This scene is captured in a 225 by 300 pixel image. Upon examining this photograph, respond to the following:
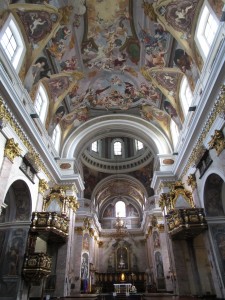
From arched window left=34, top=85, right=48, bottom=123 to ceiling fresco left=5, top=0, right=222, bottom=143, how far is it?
366mm

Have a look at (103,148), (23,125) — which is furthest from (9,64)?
(103,148)

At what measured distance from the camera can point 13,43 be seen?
10.5 metres

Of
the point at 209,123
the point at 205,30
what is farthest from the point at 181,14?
the point at 209,123

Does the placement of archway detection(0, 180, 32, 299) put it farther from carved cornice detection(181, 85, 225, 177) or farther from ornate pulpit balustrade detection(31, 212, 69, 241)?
carved cornice detection(181, 85, 225, 177)

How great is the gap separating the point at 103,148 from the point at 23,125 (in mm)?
17764

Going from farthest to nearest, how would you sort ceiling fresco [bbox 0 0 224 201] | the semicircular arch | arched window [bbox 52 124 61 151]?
the semicircular arch, arched window [bbox 52 124 61 151], ceiling fresco [bbox 0 0 224 201]

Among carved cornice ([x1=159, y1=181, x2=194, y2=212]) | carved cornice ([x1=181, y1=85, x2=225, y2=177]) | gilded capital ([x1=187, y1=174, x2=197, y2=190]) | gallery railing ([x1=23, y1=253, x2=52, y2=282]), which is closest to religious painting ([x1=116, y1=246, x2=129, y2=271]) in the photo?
carved cornice ([x1=159, y1=181, x2=194, y2=212])

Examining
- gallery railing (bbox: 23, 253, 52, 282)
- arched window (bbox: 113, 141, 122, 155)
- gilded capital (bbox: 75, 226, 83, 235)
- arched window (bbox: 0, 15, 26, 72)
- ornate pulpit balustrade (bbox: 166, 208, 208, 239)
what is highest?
arched window (bbox: 113, 141, 122, 155)

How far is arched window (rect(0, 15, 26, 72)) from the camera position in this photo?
9781 mm

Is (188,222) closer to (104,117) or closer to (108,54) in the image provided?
(104,117)

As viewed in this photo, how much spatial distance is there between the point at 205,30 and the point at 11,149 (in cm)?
943

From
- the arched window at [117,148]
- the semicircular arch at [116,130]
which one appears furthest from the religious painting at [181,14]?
the arched window at [117,148]

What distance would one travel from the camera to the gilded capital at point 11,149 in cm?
952

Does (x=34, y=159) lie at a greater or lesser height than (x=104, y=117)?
lesser
